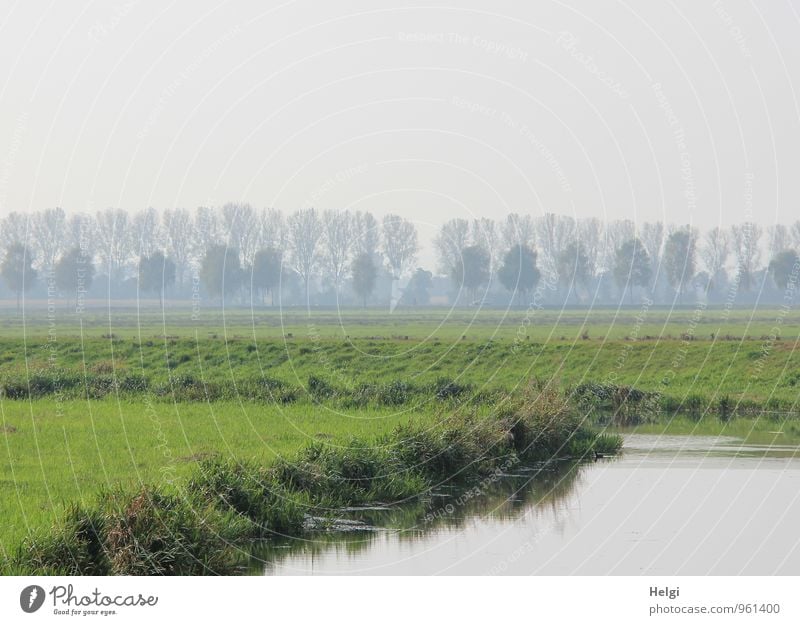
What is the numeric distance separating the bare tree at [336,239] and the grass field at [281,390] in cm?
4525

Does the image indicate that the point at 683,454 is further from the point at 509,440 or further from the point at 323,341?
the point at 323,341

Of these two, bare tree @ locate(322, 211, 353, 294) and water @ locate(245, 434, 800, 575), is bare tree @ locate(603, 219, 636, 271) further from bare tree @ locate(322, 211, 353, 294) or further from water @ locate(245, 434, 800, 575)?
water @ locate(245, 434, 800, 575)

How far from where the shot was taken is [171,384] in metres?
46.1

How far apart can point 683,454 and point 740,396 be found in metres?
17.7

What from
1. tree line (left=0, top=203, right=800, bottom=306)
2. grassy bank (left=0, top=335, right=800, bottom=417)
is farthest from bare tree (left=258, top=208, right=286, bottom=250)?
grassy bank (left=0, top=335, right=800, bottom=417)

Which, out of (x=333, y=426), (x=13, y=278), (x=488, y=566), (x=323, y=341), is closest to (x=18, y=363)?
(x=323, y=341)

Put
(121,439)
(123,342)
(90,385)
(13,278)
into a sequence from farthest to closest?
(13,278) → (123,342) → (90,385) → (121,439)

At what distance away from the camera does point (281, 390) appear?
1794 inches

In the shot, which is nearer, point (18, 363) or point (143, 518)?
point (143, 518)

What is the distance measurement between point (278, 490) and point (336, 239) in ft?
364

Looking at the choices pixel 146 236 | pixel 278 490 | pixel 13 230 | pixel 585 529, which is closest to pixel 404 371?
pixel 585 529

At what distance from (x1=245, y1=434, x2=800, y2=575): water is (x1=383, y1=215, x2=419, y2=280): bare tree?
343ft

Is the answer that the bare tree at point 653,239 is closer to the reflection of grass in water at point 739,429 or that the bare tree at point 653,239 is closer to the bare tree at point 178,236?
the bare tree at point 178,236

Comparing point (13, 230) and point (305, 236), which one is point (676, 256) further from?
point (13, 230)
